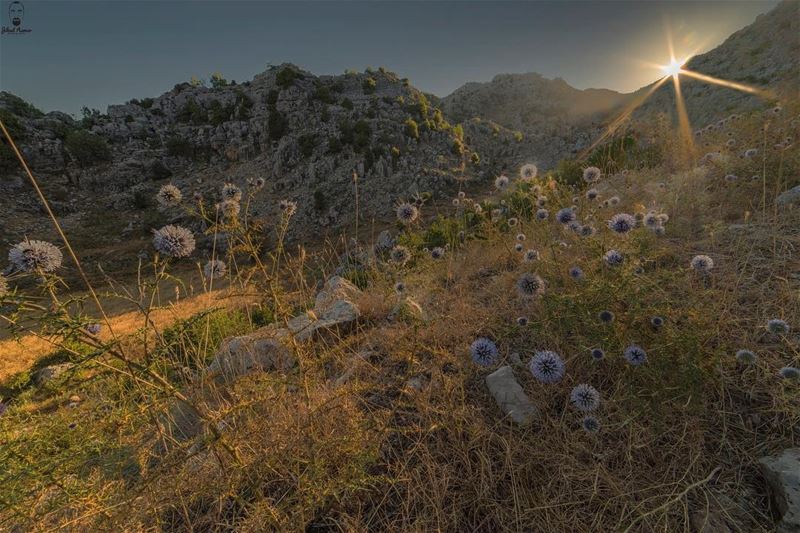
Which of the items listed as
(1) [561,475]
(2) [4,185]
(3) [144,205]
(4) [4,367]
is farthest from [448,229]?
(2) [4,185]

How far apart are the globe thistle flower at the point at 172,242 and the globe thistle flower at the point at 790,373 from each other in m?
3.28

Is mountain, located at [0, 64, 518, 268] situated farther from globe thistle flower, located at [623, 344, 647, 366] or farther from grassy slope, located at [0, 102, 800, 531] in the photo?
globe thistle flower, located at [623, 344, 647, 366]

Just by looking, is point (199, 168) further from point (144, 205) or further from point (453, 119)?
point (453, 119)

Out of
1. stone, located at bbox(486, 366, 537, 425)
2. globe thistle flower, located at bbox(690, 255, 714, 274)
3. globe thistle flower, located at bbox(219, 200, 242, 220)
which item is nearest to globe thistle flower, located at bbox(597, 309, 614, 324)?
A: stone, located at bbox(486, 366, 537, 425)

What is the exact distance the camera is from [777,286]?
2.47m

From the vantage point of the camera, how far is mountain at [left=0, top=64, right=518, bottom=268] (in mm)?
20516

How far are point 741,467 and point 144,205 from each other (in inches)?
1078

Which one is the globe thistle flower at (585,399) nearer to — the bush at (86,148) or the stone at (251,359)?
the stone at (251,359)

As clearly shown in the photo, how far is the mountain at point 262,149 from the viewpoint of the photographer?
20516mm

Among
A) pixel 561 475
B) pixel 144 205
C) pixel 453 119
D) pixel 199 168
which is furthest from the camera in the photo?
pixel 453 119

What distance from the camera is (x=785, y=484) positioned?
1.42m

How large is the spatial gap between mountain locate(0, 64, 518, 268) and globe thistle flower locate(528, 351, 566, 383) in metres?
17.7

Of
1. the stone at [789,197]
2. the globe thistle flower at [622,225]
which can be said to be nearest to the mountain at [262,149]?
the stone at [789,197]

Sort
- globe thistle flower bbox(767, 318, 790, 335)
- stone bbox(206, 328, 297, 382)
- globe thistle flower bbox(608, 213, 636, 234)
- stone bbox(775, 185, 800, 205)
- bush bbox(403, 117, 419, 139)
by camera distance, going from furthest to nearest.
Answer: bush bbox(403, 117, 419, 139), stone bbox(775, 185, 800, 205), stone bbox(206, 328, 297, 382), globe thistle flower bbox(608, 213, 636, 234), globe thistle flower bbox(767, 318, 790, 335)
